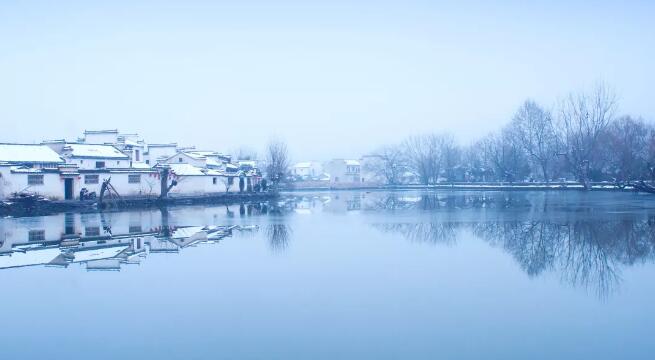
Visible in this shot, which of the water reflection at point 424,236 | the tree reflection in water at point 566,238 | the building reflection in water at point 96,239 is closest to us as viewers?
the tree reflection in water at point 566,238

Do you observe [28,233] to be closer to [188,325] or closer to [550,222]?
[188,325]

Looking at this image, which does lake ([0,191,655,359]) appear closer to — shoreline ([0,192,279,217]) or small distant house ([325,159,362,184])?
shoreline ([0,192,279,217])

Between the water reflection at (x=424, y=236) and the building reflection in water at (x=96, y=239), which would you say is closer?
the water reflection at (x=424, y=236)

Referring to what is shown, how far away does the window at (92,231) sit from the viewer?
13812 millimetres

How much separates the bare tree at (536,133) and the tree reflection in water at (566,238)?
26919mm

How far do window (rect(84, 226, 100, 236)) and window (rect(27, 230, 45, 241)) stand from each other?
101 centimetres

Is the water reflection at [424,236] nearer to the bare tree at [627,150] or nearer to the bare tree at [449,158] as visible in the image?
the bare tree at [627,150]

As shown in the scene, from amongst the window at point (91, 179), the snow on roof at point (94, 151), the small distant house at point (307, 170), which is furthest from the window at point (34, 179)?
the small distant house at point (307, 170)

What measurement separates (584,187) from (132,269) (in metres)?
34.6

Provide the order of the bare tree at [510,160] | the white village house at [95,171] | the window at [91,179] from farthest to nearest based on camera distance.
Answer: the bare tree at [510,160] → the window at [91,179] → the white village house at [95,171]

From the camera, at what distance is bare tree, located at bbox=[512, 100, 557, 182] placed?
4403 cm

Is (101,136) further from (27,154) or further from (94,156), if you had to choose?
(27,154)

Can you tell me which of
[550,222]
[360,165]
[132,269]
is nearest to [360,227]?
[550,222]

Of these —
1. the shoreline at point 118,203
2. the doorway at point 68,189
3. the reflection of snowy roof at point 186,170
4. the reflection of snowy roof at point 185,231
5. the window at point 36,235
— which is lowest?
the reflection of snowy roof at point 185,231
